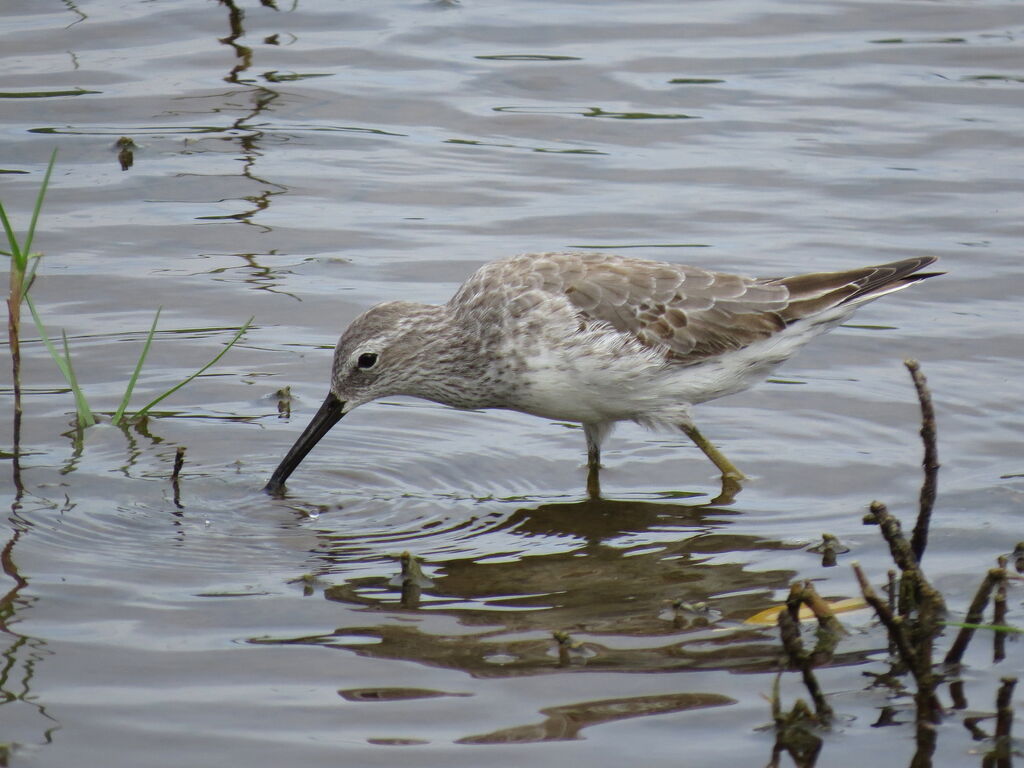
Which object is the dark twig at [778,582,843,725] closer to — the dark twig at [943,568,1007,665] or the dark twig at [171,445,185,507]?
the dark twig at [943,568,1007,665]

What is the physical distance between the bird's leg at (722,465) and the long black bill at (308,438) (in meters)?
1.94

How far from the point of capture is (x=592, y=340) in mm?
7961

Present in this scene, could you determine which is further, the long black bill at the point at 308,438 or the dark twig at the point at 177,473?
the long black bill at the point at 308,438

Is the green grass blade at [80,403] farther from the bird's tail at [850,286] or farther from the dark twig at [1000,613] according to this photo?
the dark twig at [1000,613]

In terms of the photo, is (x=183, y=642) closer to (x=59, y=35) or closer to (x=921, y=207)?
(x=921, y=207)

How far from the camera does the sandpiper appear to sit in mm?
7957

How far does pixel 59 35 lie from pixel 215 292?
5408 mm

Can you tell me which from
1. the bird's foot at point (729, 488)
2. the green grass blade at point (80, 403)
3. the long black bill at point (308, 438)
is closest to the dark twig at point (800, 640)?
the bird's foot at point (729, 488)

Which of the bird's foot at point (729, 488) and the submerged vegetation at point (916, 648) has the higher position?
the submerged vegetation at point (916, 648)

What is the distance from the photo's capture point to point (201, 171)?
1185 centimetres

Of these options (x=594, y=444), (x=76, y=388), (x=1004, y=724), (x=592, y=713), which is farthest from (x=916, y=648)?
(x=76, y=388)

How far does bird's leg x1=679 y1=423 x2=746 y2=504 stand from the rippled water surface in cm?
10

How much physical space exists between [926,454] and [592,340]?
113 inches

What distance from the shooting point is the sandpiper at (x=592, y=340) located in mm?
7957
